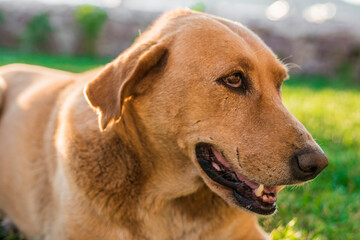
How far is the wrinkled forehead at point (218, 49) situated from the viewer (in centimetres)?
270

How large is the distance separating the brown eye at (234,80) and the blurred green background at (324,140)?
0.86 m

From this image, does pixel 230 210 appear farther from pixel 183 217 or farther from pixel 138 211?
pixel 138 211

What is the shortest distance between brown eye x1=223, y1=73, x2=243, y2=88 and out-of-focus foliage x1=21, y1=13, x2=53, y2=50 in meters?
12.3

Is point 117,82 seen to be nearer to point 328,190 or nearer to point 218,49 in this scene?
point 218,49

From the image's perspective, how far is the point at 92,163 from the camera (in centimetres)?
292

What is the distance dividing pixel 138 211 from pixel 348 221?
6.28 ft

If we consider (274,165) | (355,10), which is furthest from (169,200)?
(355,10)

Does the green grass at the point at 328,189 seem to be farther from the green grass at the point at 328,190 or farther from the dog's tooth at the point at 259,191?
the dog's tooth at the point at 259,191

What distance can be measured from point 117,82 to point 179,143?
1.73 ft

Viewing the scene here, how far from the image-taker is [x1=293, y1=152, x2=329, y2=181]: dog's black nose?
8.09 ft

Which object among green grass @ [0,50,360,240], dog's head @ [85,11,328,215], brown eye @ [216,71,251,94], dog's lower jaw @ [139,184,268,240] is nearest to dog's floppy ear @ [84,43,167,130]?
dog's head @ [85,11,328,215]

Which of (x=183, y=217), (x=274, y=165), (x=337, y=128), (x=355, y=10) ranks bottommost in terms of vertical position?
(x=355, y=10)

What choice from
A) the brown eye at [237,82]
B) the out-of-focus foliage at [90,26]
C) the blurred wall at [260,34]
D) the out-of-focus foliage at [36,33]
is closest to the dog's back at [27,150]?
the brown eye at [237,82]

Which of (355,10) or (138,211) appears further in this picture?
(355,10)
